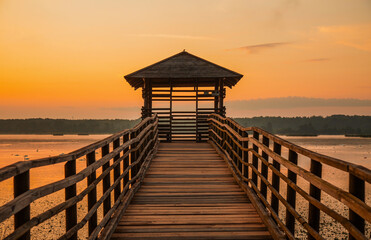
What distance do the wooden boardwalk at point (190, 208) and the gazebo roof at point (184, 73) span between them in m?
7.59

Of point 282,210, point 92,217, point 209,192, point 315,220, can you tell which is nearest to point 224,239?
point 315,220

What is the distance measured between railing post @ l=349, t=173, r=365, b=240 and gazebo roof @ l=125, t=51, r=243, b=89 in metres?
13.6

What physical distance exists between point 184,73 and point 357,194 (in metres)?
14.0

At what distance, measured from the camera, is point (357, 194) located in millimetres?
2479

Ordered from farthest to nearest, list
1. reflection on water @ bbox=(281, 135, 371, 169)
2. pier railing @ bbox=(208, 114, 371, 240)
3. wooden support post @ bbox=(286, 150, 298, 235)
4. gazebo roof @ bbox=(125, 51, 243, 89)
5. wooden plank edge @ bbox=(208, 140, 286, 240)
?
reflection on water @ bbox=(281, 135, 371, 169), gazebo roof @ bbox=(125, 51, 243, 89), wooden plank edge @ bbox=(208, 140, 286, 240), wooden support post @ bbox=(286, 150, 298, 235), pier railing @ bbox=(208, 114, 371, 240)

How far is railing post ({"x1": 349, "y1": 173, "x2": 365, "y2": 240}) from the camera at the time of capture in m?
2.40

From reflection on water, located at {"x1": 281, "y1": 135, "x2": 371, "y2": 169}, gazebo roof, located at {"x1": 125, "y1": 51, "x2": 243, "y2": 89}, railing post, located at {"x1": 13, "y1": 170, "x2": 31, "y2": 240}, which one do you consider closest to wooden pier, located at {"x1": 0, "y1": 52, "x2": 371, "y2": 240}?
railing post, located at {"x1": 13, "y1": 170, "x2": 31, "y2": 240}

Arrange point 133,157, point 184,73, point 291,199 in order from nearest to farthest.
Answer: point 291,199 → point 133,157 → point 184,73

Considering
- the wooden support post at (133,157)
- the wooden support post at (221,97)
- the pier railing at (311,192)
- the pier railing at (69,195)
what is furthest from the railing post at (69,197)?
the wooden support post at (221,97)

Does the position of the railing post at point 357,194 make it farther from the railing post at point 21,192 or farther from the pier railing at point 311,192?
the railing post at point 21,192

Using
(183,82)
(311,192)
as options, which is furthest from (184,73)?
(311,192)

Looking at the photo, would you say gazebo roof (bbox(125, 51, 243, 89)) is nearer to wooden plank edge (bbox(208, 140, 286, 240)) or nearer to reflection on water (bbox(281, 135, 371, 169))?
wooden plank edge (bbox(208, 140, 286, 240))

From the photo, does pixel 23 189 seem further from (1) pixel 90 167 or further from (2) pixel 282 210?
(2) pixel 282 210

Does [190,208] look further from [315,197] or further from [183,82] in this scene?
[183,82]
